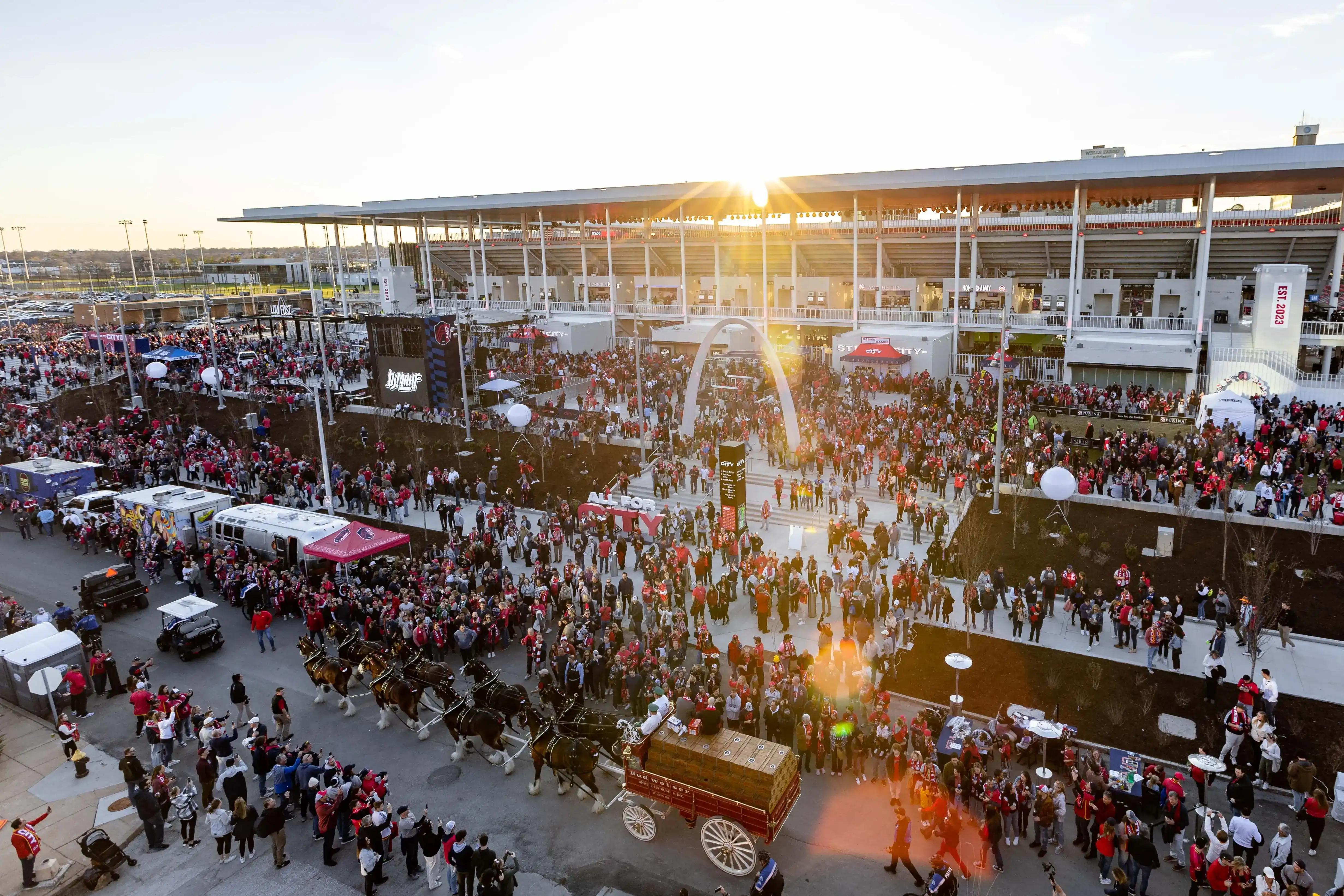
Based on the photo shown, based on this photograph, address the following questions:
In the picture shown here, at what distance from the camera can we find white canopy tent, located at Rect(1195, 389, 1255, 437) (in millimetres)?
25516

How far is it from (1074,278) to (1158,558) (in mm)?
21122

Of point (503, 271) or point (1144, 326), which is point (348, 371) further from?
point (1144, 326)

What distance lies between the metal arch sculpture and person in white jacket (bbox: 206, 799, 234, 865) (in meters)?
20.4

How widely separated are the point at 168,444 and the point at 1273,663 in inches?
1506

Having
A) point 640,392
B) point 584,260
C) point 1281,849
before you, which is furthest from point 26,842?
point 584,260

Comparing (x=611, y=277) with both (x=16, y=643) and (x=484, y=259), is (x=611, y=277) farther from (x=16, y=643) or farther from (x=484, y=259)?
(x=16, y=643)

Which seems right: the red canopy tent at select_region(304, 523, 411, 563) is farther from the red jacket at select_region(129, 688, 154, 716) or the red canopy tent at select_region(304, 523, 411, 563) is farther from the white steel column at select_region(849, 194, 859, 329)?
the white steel column at select_region(849, 194, 859, 329)

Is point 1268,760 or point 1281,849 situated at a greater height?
point 1281,849

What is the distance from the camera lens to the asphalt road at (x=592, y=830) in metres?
10.4

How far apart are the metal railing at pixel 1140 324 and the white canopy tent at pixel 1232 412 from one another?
9.20m

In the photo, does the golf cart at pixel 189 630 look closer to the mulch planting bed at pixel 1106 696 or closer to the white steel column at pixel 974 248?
the mulch planting bed at pixel 1106 696

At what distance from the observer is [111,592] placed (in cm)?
2005

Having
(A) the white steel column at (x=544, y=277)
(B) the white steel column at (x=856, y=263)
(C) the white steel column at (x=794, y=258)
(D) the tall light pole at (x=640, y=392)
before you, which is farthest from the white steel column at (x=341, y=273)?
(B) the white steel column at (x=856, y=263)

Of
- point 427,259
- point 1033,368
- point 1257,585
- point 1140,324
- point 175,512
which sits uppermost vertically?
point 427,259
